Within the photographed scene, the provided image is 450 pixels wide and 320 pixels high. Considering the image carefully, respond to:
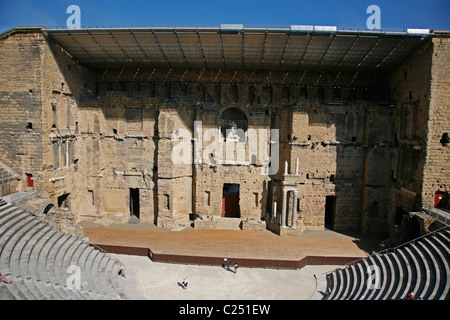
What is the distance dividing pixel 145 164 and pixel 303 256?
1416 cm

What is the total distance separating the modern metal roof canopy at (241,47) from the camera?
20828mm

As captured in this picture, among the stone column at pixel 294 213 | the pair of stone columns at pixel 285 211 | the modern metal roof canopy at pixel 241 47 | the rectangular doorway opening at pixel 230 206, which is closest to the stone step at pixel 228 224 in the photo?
the rectangular doorway opening at pixel 230 206

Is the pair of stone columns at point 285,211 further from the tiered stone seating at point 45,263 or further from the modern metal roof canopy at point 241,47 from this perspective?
the tiered stone seating at point 45,263

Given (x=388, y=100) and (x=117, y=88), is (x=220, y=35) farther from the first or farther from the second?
(x=388, y=100)

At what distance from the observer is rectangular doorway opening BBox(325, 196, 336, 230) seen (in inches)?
1004

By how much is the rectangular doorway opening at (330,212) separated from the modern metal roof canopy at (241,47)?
11045mm

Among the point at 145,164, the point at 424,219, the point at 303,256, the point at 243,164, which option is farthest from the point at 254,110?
the point at 424,219

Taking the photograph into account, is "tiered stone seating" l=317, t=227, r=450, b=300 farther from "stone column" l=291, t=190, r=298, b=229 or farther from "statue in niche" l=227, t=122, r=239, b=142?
"statue in niche" l=227, t=122, r=239, b=142

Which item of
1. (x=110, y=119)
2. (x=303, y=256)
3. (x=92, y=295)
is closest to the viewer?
(x=92, y=295)

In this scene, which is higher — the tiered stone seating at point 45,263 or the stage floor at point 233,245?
the tiered stone seating at point 45,263

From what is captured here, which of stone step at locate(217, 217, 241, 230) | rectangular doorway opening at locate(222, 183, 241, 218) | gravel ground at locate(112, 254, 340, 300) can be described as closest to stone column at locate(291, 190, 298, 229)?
stone step at locate(217, 217, 241, 230)

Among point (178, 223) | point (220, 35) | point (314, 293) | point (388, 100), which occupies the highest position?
point (220, 35)

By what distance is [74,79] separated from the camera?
78.4ft

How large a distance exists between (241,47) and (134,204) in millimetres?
16412
